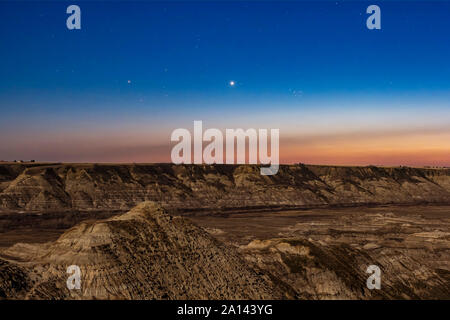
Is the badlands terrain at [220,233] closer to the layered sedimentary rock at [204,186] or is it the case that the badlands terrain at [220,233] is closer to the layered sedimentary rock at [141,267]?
the layered sedimentary rock at [141,267]

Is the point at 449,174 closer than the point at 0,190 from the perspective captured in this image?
No

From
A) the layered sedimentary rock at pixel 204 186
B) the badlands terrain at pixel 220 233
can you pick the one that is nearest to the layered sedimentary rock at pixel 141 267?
the badlands terrain at pixel 220 233

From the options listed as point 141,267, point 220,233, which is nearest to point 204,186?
point 220,233

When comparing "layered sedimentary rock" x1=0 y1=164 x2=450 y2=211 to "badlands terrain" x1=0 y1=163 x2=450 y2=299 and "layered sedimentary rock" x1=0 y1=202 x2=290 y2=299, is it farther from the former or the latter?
"layered sedimentary rock" x1=0 y1=202 x2=290 y2=299

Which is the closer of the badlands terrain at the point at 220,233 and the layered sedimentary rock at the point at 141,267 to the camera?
the layered sedimentary rock at the point at 141,267

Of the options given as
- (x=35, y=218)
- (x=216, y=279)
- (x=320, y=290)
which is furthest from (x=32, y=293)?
(x=35, y=218)

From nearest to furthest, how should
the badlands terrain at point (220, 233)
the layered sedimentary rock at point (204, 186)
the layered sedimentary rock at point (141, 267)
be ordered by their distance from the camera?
1. the layered sedimentary rock at point (141, 267)
2. the badlands terrain at point (220, 233)
3. the layered sedimentary rock at point (204, 186)

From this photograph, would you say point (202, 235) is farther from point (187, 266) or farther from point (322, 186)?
point (322, 186)
